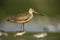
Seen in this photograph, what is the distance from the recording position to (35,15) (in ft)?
5.68

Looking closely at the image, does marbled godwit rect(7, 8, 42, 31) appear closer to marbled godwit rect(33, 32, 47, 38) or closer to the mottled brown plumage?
the mottled brown plumage

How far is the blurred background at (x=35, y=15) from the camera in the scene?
1.71 metres

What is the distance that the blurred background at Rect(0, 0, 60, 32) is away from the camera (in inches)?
67.3

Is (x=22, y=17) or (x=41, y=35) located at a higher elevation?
(x=22, y=17)

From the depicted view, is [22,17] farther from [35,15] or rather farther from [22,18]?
[35,15]

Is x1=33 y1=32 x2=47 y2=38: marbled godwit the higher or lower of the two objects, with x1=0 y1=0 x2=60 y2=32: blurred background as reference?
lower

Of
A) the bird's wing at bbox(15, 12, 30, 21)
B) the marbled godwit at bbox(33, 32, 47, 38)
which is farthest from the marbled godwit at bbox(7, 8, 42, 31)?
the marbled godwit at bbox(33, 32, 47, 38)

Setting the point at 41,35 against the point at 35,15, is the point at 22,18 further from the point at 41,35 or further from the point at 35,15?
the point at 41,35

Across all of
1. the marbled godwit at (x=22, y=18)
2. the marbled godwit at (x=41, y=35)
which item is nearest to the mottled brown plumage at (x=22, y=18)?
the marbled godwit at (x=22, y=18)

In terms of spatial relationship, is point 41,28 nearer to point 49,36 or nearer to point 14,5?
point 49,36

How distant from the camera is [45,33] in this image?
170 centimetres

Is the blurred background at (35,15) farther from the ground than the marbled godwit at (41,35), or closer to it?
farther from the ground

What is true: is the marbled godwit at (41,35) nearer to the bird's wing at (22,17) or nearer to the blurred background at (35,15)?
the blurred background at (35,15)

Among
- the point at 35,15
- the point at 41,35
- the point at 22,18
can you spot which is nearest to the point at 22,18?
the point at 22,18
